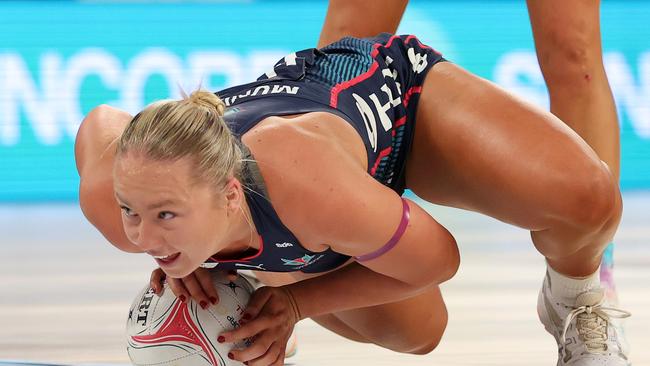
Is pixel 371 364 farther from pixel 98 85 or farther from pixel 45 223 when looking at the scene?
pixel 98 85


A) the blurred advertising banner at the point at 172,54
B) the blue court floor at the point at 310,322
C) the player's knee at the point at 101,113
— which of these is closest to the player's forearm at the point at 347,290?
the blue court floor at the point at 310,322

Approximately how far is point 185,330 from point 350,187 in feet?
2.05

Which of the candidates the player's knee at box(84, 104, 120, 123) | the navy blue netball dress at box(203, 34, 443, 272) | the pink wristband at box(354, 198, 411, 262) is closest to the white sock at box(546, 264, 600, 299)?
the navy blue netball dress at box(203, 34, 443, 272)

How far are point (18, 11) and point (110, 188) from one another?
5.37m

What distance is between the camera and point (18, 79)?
7668mm

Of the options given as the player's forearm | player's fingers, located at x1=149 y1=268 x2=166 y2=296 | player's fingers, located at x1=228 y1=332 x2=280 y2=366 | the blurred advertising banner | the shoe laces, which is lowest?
the blurred advertising banner

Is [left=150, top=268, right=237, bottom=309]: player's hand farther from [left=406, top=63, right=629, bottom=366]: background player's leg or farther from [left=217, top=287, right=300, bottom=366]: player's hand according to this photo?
A: [left=406, top=63, right=629, bottom=366]: background player's leg

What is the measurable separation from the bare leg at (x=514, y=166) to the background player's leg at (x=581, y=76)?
0.38m

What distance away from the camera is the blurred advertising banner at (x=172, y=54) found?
7.67 meters

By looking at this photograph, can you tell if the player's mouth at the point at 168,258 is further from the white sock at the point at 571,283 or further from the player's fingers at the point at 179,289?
the white sock at the point at 571,283

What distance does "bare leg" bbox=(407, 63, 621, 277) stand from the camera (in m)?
2.86

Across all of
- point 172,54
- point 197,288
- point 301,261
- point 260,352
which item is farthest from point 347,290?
point 172,54

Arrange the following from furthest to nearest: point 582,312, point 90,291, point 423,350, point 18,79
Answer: point 18,79, point 90,291, point 423,350, point 582,312

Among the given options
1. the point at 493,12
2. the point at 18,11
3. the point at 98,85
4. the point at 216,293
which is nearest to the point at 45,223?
the point at 98,85
